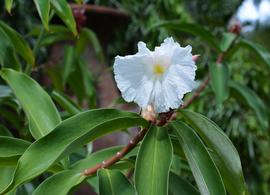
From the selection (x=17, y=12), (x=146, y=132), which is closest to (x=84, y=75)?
(x=17, y=12)

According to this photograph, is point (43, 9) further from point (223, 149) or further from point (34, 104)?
point (223, 149)

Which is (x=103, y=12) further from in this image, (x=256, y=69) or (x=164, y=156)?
(x=164, y=156)

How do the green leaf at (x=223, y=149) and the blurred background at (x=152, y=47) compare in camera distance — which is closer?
the green leaf at (x=223, y=149)

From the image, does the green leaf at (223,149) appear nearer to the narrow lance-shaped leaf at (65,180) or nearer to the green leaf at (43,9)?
the narrow lance-shaped leaf at (65,180)

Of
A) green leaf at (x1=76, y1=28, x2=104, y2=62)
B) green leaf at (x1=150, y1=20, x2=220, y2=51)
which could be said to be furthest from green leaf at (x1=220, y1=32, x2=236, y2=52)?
green leaf at (x1=76, y1=28, x2=104, y2=62)

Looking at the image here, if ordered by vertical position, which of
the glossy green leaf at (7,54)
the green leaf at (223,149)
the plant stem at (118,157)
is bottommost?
the plant stem at (118,157)

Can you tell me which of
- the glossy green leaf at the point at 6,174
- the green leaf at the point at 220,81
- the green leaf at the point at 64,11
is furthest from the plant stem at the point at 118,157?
the green leaf at the point at 220,81
